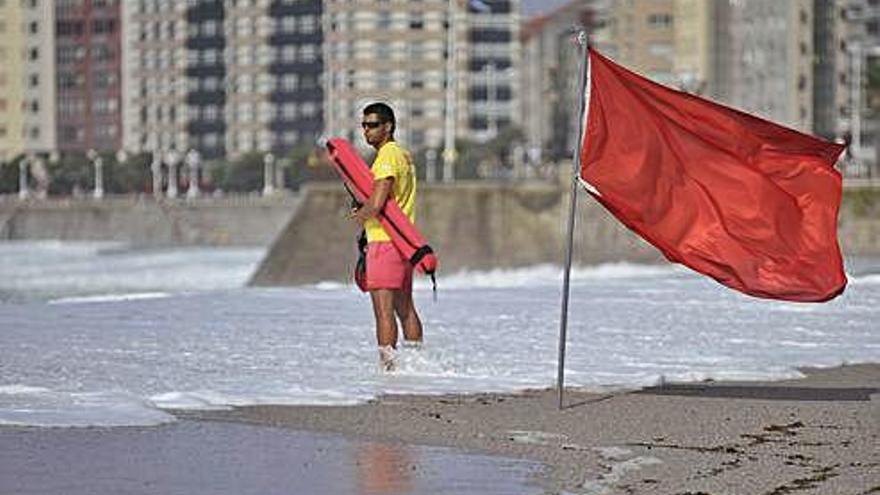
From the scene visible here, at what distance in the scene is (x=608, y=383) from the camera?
11812mm

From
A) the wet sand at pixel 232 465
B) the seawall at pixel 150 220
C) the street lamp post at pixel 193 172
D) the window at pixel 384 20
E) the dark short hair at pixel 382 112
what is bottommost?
the seawall at pixel 150 220

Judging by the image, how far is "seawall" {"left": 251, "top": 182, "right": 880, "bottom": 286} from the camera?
4006 cm

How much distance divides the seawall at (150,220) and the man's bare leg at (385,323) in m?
81.1

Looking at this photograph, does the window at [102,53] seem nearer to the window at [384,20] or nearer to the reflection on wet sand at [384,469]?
the window at [384,20]

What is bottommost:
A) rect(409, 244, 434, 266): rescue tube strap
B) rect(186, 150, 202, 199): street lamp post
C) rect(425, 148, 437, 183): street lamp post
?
rect(186, 150, 202, 199): street lamp post

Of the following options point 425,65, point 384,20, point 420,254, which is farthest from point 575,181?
point 425,65

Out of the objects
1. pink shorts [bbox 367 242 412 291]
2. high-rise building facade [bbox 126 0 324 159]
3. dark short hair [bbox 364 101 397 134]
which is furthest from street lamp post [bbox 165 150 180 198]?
pink shorts [bbox 367 242 412 291]

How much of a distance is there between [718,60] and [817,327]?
91.4 m

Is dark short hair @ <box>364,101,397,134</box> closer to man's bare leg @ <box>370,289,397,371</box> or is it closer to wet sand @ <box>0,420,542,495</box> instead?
man's bare leg @ <box>370,289,397,371</box>

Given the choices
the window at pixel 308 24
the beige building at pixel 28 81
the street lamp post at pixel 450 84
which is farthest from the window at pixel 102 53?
the street lamp post at pixel 450 84

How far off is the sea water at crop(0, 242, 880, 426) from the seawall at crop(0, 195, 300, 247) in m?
74.5

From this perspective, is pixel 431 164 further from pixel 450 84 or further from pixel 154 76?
pixel 154 76

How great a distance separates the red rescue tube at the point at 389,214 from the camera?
11.9 metres

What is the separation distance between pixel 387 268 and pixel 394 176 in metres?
0.48
